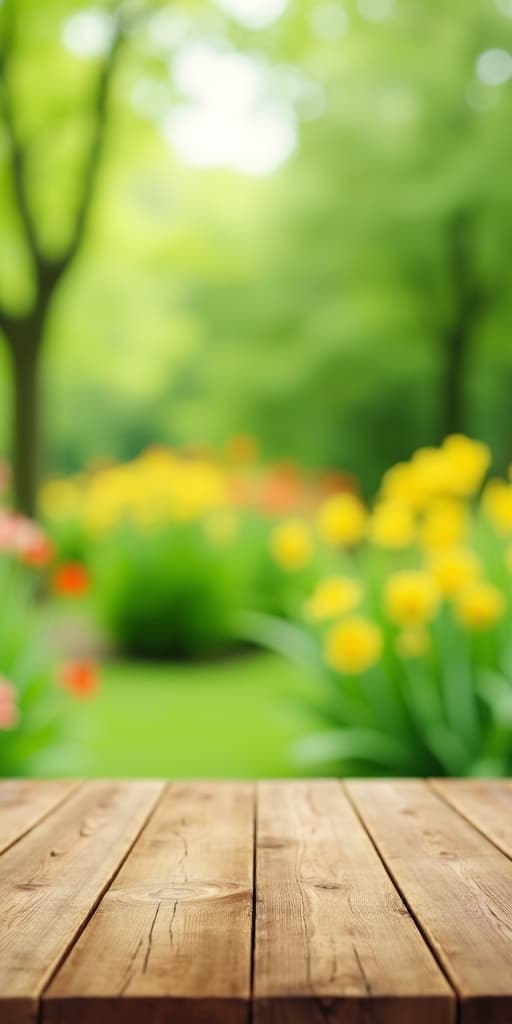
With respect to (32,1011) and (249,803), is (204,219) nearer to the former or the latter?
(249,803)

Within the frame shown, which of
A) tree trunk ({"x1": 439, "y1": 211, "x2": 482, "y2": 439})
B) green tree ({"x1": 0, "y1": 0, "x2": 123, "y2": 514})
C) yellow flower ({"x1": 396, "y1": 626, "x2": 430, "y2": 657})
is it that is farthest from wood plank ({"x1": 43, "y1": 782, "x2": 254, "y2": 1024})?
tree trunk ({"x1": 439, "y1": 211, "x2": 482, "y2": 439})

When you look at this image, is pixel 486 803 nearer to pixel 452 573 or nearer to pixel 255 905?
pixel 255 905

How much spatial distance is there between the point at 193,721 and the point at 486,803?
3.03 metres

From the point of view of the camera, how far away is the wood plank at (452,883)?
102 centimetres

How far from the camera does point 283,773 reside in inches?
150

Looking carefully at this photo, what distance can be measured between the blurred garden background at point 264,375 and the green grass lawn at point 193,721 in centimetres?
3

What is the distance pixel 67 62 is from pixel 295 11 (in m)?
1.66

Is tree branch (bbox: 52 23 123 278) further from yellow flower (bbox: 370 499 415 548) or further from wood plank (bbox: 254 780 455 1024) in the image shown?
wood plank (bbox: 254 780 455 1024)

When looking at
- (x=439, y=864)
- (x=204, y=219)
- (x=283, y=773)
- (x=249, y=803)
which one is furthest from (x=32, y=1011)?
(x=204, y=219)

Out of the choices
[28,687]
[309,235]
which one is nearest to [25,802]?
[28,687]

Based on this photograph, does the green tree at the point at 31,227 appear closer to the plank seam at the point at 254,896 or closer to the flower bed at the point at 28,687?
the flower bed at the point at 28,687

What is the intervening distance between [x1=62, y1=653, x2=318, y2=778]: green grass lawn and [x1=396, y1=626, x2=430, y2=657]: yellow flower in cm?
48

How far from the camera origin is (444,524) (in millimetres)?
3203

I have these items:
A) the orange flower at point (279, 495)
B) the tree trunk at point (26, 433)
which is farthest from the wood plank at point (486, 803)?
the tree trunk at point (26, 433)
